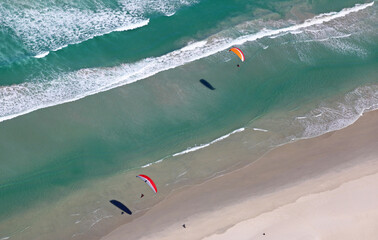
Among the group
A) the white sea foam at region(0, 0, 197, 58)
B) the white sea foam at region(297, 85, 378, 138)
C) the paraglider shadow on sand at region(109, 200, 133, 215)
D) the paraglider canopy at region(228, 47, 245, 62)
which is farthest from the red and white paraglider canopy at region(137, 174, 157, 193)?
the white sea foam at region(0, 0, 197, 58)

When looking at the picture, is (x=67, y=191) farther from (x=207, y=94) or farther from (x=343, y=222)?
(x=343, y=222)

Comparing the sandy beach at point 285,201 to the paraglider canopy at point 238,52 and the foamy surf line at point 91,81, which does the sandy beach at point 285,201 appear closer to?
the paraglider canopy at point 238,52

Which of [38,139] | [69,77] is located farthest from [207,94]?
[38,139]

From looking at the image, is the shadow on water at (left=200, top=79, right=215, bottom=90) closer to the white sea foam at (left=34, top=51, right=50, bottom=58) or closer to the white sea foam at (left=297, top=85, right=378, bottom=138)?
the white sea foam at (left=297, top=85, right=378, bottom=138)

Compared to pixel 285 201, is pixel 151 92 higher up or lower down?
higher up

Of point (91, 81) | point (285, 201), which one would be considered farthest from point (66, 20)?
point (285, 201)

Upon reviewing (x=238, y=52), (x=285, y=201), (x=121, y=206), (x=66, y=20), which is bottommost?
(x=285, y=201)

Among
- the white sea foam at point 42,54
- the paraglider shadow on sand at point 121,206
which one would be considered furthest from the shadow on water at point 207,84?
the white sea foam at point 42,54

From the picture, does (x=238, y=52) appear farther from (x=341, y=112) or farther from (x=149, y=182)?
(x=149, y=182)

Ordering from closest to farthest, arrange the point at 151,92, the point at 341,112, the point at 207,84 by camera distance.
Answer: the point at 341,112 < the point at 151,92 < the point at 207,84
